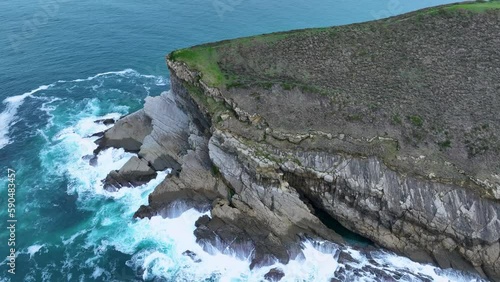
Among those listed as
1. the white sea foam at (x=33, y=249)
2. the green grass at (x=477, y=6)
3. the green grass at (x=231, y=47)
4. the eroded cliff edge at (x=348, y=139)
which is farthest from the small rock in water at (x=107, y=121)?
the green grass at (x=477, y=6)

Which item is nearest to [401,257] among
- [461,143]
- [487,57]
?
[461,143]

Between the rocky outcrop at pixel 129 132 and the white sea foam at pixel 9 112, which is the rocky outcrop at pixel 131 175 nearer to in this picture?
the rocky outcrop at pixel 129 132

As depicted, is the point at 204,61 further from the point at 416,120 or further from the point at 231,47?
the point at 416,120

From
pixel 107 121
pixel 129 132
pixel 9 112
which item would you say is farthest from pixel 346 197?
pixel 9 112

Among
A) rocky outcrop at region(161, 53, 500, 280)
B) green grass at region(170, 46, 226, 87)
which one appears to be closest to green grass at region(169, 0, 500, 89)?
green grass at region(170, 46, 226, 87)

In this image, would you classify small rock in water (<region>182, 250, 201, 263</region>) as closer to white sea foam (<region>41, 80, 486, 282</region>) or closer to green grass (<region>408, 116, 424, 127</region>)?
white sea foam (<region>41, 80, 486, 282</region>)

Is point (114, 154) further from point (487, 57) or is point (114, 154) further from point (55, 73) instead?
point (487, 57)
